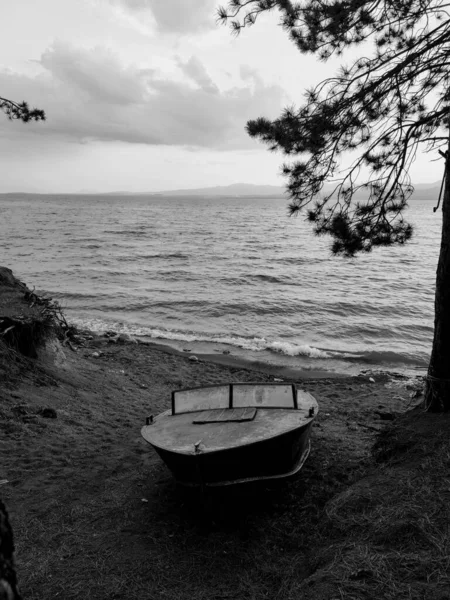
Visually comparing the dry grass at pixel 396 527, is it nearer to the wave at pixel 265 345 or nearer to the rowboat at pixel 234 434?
the rowboat at pixel 234 434

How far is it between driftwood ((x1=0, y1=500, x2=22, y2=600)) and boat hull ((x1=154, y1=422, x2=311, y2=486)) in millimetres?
3726

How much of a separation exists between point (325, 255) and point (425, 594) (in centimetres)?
3578

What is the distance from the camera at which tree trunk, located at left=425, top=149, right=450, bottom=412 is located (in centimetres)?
645

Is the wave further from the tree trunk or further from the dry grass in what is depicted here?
the dry grass

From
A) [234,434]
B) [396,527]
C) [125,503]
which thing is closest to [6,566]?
[396,527]

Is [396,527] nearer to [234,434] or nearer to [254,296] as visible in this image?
[234,434]

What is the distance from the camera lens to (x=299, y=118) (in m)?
6.78

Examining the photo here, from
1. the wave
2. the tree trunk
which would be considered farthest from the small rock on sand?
the wave

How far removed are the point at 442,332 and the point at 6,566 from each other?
649 cm

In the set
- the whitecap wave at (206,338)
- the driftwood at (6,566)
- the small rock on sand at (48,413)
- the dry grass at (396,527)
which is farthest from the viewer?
the whitecap wave at (206,338)

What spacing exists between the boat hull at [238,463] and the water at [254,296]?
12.6ft

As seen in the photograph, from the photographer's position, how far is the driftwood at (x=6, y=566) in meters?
1.53

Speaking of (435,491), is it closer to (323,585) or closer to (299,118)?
(323,585)

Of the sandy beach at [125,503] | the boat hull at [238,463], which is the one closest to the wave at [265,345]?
the sandy beach at [125,503]
